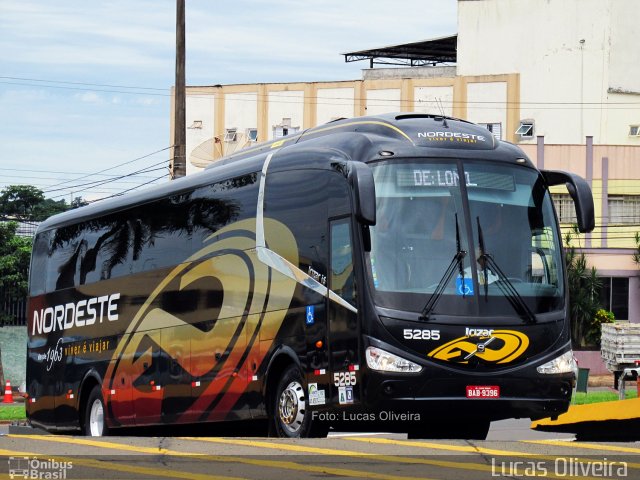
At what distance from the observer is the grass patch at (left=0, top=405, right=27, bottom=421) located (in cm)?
3238

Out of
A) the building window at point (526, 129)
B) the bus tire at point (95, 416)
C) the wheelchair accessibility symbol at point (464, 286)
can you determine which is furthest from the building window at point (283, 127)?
the wheelchair accessibility symbol at point (464, 286)

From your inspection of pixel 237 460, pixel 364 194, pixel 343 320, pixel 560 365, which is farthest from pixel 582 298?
pixel 237 460

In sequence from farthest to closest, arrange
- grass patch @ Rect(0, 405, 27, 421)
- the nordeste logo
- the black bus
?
grass patch @ Rect(0, 405, 27, 421), the nordeste logo, the black bus

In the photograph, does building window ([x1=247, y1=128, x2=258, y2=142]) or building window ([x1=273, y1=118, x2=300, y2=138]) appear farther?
building window ([x1=247, y1=128, x2=258, y2=142])

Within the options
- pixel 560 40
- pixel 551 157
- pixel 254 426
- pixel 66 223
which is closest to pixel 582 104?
pixel 560 40

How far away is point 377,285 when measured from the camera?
46.1 feet

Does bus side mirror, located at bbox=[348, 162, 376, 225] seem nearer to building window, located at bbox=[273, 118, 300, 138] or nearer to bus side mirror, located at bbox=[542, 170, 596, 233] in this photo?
bus side mirror, located at bbox=[542, 170, 596, 233]

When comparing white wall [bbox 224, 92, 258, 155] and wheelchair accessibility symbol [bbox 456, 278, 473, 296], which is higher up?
white wall [bbox 224, 92, 258, 155]

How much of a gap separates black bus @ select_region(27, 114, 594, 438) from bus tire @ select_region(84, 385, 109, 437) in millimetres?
2943

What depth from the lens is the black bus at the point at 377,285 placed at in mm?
14008

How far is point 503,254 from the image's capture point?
570 inches

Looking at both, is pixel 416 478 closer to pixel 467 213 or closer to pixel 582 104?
pixel 467 213

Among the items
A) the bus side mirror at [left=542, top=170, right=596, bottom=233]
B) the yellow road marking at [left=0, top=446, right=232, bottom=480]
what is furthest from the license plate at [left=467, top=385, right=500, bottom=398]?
the yellow road marking at [left=0, top=446, right=232, bottom=480]

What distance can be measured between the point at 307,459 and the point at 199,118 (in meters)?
59.5
